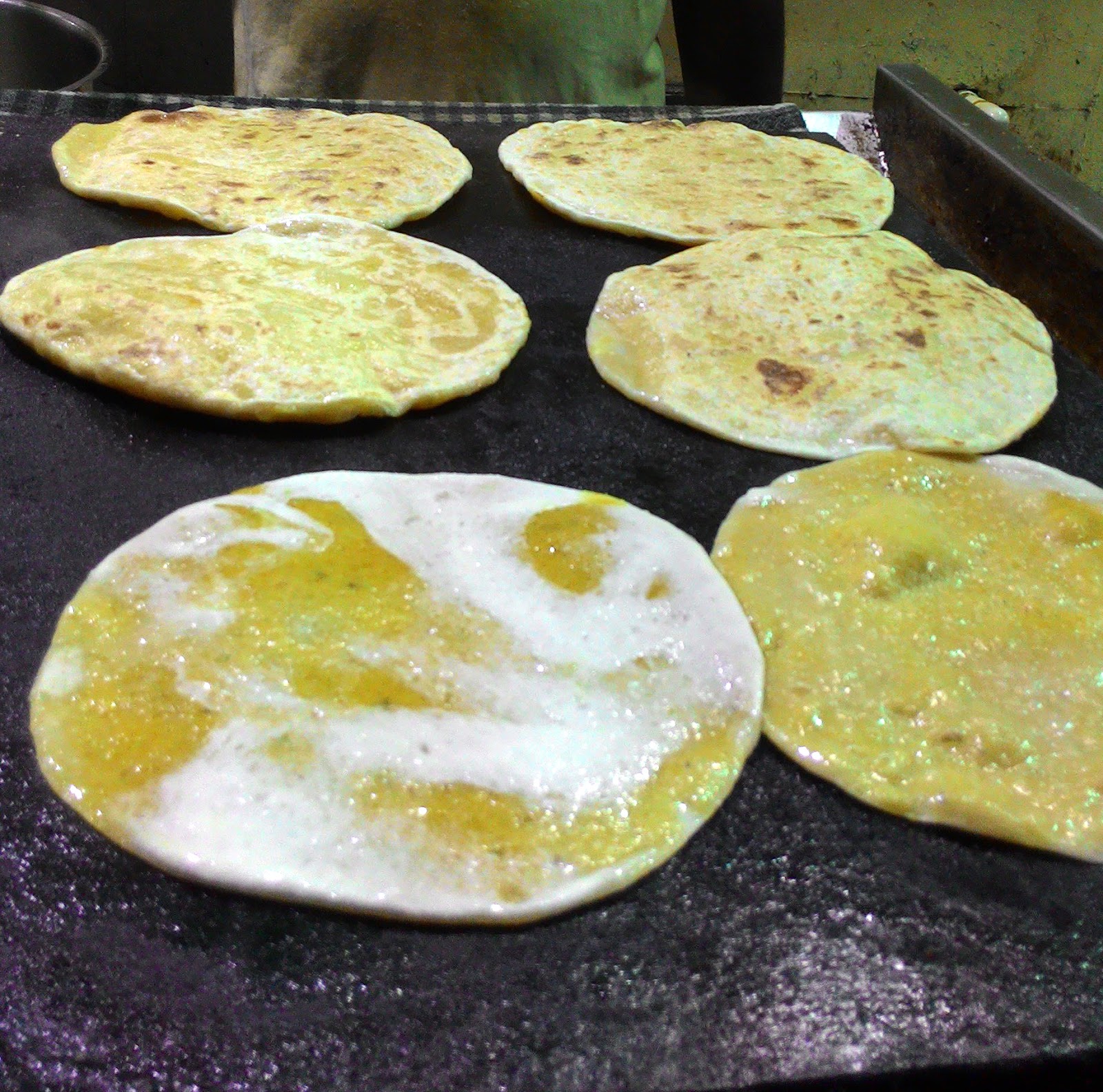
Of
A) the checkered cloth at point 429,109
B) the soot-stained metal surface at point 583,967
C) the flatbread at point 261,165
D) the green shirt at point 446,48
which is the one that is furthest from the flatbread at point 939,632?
the green shirt at point 446,48

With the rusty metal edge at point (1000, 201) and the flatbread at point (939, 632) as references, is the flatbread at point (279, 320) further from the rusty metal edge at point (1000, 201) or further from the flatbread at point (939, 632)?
the rusty metal edge at point (1000, 201)

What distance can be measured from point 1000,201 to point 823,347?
72 cm

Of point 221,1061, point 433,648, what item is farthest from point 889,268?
point 221,1061

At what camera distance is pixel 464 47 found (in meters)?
2.68

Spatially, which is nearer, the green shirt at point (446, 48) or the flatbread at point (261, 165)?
the flatbread at point (261, 165)

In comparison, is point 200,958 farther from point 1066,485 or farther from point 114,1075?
point 1066,485

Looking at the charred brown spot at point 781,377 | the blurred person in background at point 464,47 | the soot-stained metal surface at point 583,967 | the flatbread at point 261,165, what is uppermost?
the blurred person in background at point 464,47

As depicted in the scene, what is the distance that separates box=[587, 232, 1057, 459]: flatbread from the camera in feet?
5.15

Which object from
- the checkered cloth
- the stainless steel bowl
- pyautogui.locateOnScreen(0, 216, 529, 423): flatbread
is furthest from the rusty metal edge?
the stainless steel bowl

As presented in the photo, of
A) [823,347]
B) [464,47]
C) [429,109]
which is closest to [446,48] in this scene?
[464,47]

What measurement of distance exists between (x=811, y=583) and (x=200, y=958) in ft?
2.68

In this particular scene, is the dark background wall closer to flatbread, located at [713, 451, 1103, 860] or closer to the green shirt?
the green shirt

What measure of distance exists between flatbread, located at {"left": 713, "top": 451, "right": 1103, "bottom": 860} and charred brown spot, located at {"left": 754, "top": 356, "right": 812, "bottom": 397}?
0.18m

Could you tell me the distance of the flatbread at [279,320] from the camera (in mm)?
1498
